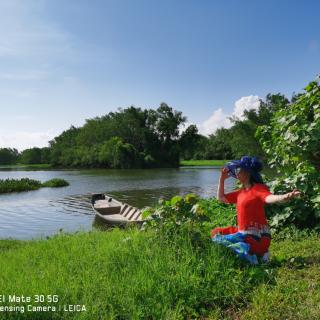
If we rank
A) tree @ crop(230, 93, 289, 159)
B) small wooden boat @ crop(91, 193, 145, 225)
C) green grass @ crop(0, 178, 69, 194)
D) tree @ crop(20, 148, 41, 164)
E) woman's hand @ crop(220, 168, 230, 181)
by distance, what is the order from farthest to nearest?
tree @ crop(20, 148, 41, 164) → tree @ crop(230, 93, 289, 159) → green grass @ crop(0, 178, 69, 194) → small wooden boat @ crop(91, 193, 145, 225) → woman's hand @ crop(220, 168, 230, 181)

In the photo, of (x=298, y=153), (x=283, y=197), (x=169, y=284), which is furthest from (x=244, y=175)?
(x=298, y=153)

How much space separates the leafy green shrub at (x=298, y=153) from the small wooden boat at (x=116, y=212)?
21.7 ft

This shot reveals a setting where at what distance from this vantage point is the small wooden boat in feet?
51.9

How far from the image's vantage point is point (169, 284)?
4316 mm

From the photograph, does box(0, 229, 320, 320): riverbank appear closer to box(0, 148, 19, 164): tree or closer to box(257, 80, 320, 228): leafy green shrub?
box(257, 80, 320, 228): leafy green shrub

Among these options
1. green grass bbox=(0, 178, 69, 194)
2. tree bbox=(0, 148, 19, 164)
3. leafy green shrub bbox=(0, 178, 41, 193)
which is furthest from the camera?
tree bbox=(0, 148, 19, 164)

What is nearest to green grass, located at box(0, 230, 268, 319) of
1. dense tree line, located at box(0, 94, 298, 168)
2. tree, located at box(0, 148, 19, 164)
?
dense tree line, located at box(0, 94, 298, 168)

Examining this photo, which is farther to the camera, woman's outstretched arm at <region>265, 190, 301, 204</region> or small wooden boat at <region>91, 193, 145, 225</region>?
small wooden boat at <region>91, 193, 145, 225</region>

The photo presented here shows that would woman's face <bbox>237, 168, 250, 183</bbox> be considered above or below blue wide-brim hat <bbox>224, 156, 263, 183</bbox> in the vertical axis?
below

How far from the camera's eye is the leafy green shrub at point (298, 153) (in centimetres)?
670

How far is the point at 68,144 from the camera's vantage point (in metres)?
115

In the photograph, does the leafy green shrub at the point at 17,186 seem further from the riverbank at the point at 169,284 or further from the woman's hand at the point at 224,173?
the woman's hand at the point at 224,173

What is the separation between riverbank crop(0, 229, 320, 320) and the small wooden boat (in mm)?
8343

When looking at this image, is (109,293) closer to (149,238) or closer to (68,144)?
(149,238)
